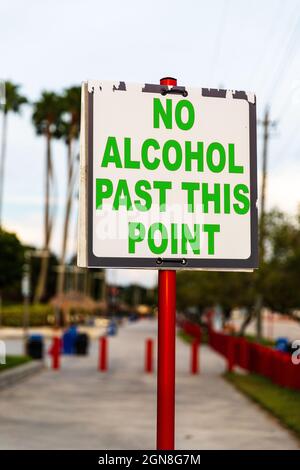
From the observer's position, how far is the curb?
16.2 meters

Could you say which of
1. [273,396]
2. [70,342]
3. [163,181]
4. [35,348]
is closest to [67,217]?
[70,342]

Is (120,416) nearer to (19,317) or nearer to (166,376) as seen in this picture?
(166,376)

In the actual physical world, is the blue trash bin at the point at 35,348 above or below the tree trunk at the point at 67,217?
below

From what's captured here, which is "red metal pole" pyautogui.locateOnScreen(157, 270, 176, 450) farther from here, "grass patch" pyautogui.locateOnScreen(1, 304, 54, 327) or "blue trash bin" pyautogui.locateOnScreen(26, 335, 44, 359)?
"grass patch" pyautogui.locateOnScreen(1, 304, 54, 327)

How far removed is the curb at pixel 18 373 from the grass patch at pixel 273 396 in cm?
524

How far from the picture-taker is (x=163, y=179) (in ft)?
9.52

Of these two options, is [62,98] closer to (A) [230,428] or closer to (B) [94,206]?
(A) [230,428]

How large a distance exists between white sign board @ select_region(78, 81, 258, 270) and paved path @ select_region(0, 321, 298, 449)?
6.75m

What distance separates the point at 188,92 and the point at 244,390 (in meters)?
13.9

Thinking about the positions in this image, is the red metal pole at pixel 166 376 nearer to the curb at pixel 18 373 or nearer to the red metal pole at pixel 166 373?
the red metal pole at pixel 166 373

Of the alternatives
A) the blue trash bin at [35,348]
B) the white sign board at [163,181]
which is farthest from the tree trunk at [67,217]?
the white sign board at [163,181]

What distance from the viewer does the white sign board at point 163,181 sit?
285cm

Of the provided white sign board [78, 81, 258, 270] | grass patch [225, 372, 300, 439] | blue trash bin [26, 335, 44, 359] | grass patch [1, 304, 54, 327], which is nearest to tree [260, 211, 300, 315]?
grass patch [225, 372, 300, 439]
